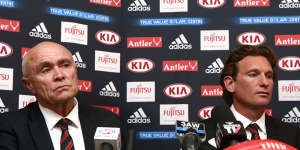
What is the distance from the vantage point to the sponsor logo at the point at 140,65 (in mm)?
4148

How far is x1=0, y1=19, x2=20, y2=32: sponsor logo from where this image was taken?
3.76 metres

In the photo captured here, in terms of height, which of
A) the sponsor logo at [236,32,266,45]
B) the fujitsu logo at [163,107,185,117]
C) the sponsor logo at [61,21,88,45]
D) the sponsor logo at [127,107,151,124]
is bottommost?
the sponsor logo at [127,107,151,124]

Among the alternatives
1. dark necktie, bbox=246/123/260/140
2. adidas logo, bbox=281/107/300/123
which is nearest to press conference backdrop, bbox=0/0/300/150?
adidas logo, bbox=281/107/300/123

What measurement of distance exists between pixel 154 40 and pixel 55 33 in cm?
91

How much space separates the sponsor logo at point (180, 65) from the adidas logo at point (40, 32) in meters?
1.09

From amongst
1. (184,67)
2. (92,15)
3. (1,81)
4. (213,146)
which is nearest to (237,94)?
(213,146)

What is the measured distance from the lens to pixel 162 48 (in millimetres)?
4152

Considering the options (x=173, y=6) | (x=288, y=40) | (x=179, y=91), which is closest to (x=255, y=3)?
(x=288, y=40)

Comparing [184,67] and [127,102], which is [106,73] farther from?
[184,67]

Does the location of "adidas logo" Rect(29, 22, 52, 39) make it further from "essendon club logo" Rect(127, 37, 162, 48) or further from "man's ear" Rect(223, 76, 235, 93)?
"man's ear" Rect(223, 76, 235, 93)

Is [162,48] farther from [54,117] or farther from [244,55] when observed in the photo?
[54,117]

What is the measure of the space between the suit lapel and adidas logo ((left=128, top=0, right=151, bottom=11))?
1.70m

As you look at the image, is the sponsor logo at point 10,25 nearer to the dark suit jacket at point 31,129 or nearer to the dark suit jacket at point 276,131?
the dark suit jacket at point 31,129

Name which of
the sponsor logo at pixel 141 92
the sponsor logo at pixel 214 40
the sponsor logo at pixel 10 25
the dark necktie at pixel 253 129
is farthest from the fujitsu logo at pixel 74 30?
the dark necktie at pixel 253 129
